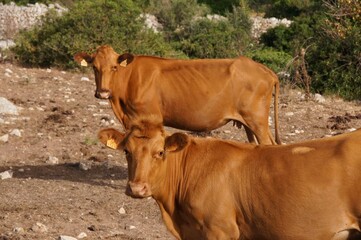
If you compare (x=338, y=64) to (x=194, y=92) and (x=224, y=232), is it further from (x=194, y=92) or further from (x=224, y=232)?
(x=224, y=232)

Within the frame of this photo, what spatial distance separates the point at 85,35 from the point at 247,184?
45.6 feet

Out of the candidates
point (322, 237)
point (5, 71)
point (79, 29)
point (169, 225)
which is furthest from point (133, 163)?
point (79, 29)

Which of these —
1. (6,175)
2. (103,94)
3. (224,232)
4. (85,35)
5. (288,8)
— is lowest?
(288,8)

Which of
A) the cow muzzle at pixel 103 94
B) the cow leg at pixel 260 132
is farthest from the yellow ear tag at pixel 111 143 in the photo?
the cow muzzle at pixel 103 94

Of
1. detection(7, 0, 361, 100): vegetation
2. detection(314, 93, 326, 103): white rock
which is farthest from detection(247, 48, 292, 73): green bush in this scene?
detection(314, 93, 326, 103): white rock

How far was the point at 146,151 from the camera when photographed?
737 centimetres

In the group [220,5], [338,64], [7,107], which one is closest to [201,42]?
[338,64]

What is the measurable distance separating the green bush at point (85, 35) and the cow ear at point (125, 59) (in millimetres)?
7929

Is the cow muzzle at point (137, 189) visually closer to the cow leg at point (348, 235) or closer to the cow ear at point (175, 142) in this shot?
the cow ear at point (175, 142)

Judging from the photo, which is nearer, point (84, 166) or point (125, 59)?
point (125, 59)

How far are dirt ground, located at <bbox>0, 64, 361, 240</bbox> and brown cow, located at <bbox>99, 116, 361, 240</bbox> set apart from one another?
2074 mm

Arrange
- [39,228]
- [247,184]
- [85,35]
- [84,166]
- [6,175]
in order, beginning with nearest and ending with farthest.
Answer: [247,184] < [39,228] < [6,175] < [84,166] < [85,35]

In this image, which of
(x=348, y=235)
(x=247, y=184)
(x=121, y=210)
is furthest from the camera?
(x=121, y=210)

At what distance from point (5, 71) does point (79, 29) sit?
7.58 ft
